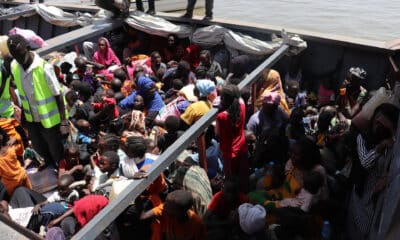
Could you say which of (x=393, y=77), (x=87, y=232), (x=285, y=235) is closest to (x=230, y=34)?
(x=393, y=77)

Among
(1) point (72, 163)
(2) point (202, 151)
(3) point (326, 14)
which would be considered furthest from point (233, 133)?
(3) point (326, 14)

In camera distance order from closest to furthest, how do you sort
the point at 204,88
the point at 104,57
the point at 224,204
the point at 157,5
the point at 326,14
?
the point at 224,204, the point at 204,88, the point at 104,57, the point at 326,14, the point at 157,5

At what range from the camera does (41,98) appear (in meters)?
3.92

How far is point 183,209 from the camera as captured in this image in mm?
2781

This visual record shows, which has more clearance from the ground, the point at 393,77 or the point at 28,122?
the point at 393,77

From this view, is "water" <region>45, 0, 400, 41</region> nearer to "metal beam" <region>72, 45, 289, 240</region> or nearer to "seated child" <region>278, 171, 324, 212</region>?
"metal beam" <region>72, 45, 289, 240</region>

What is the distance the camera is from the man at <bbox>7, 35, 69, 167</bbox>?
3787 mm

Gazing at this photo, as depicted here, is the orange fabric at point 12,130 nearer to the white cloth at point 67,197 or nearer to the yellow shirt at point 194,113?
the white cloth at point 67,197

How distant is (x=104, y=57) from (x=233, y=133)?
3.42m

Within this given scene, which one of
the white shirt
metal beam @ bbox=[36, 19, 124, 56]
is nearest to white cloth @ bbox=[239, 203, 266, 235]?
the white shirt

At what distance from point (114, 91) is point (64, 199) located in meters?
2.14

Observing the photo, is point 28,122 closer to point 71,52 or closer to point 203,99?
point 203,99

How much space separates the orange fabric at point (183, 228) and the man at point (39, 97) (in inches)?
65.8

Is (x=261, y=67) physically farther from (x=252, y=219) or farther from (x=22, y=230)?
(x=22, y=230)
